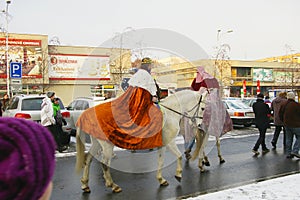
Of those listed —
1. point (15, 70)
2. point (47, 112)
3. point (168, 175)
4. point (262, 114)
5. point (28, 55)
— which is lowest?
point (168, 175)

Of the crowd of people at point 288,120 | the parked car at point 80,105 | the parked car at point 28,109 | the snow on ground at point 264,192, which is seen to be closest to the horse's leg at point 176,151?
the snow on ground at point 264,192

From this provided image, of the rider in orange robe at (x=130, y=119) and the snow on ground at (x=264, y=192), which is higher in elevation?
the rider in orange robe at (x=130, y=119)

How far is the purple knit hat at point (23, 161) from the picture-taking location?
3.50ft

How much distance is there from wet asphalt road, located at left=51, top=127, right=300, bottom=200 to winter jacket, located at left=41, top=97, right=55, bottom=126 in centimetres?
119

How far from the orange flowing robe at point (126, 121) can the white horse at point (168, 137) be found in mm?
262

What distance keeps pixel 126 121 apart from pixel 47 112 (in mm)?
4515

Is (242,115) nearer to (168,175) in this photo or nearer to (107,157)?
(168,175)

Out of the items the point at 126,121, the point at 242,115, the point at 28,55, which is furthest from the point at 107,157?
the point at 28,55

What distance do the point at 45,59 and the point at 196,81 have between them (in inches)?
1026

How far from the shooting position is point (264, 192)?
17.5 feet

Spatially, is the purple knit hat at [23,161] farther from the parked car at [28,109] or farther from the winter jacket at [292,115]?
the parked car at [28,109]

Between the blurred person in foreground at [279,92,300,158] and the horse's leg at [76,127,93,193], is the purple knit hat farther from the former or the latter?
the blurred person in foreground at [279,92,300,158]

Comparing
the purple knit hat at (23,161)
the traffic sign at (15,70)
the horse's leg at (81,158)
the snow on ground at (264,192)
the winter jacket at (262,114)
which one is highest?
the traffic sign at (15,70)

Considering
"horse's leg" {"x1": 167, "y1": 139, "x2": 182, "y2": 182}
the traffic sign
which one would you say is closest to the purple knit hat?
"horse's leg" {"x1": 167, "y1": 139, "x2": 182, "y2": 182}
